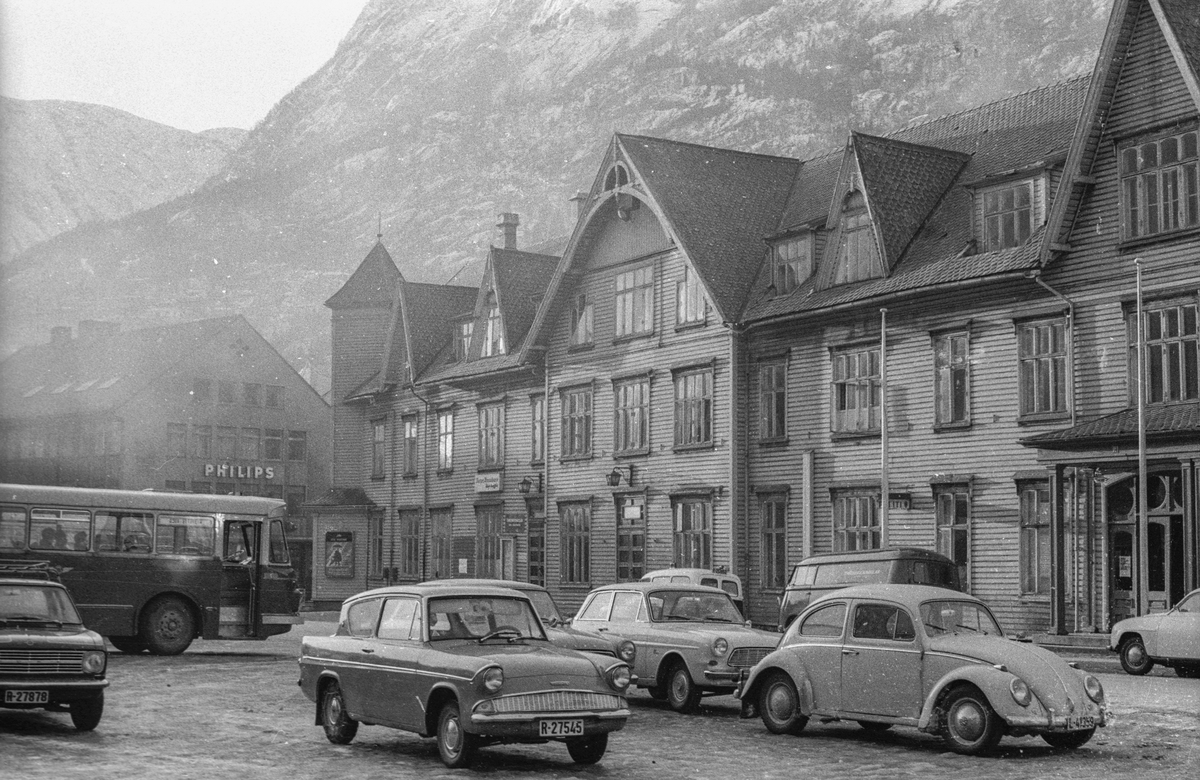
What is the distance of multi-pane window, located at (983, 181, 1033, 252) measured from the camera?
103 ft

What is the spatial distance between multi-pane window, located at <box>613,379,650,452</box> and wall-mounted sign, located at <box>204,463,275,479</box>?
107 ft

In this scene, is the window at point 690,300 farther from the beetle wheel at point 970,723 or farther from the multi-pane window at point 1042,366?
the beetle wheel at point 970,723

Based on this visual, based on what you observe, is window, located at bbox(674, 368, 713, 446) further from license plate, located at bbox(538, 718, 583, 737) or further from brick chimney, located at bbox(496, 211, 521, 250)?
license plate, located at bbox(538, 718, 583, 737)

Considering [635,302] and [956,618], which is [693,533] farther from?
[956,618]

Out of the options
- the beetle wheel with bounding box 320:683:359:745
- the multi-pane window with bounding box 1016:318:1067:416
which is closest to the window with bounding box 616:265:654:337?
the multi-pane window with bounding box 1016:318:1067:416

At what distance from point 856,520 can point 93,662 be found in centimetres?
2145

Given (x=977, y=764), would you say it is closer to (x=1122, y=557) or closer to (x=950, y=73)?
(x=1122, y=557)

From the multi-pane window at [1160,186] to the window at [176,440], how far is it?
4896 centimetres

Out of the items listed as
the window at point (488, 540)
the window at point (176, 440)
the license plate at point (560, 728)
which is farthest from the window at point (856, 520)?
the window at point (176, 440)

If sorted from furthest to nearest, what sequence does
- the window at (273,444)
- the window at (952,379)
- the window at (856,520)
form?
the window at (273,444) < the window at (856,520) < the window at (952,379)

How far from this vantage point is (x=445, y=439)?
50.2 m

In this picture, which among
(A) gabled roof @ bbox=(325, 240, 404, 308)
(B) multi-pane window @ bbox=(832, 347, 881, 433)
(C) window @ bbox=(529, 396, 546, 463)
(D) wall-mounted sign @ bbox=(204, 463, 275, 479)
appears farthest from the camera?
(D) wall-mounted sign @ bbox=(204, 463, 275, 479)

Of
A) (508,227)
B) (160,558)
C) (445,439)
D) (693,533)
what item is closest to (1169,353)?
(693,533)

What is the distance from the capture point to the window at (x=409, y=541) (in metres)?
51.2
